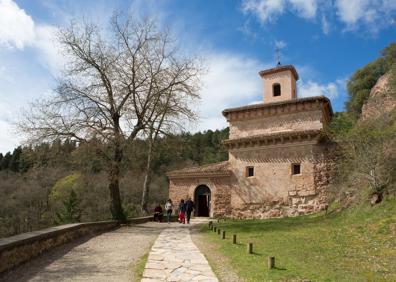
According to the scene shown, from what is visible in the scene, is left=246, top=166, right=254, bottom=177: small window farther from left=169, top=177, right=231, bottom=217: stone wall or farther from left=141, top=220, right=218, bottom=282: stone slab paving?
left=141, top=220, right=218, bottom=282: stone slab paving

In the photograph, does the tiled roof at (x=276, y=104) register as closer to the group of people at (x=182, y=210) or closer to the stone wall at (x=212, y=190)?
the stone wall at (x=212, y=190)

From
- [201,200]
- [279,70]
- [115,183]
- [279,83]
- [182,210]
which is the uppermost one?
[279,70]

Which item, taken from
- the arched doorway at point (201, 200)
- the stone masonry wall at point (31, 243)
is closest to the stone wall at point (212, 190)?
the arched doorway at point (201, 200)

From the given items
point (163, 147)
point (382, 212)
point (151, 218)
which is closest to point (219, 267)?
point (382, 212)

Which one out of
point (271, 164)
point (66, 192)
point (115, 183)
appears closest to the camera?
point (115, 183)

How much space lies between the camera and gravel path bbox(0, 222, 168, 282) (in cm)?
606

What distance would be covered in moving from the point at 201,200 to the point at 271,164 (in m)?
5.60

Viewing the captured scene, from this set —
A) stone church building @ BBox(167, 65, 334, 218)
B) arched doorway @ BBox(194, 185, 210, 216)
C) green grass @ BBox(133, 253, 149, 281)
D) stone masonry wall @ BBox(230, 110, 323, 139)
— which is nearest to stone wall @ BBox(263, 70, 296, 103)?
stone church building @ BBox(167, 65, 334, 218)

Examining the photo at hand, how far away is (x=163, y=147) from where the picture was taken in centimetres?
1689

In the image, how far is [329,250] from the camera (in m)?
8.31

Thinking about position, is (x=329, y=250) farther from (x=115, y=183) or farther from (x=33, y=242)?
(x=115, y=183)

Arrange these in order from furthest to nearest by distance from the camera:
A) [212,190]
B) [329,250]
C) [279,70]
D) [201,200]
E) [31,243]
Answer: [279,70], [201,200], [212,190], [329,250], [31,243]

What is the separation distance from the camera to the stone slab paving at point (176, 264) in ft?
19.6

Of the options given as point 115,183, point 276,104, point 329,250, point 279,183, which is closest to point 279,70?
point 276,104
